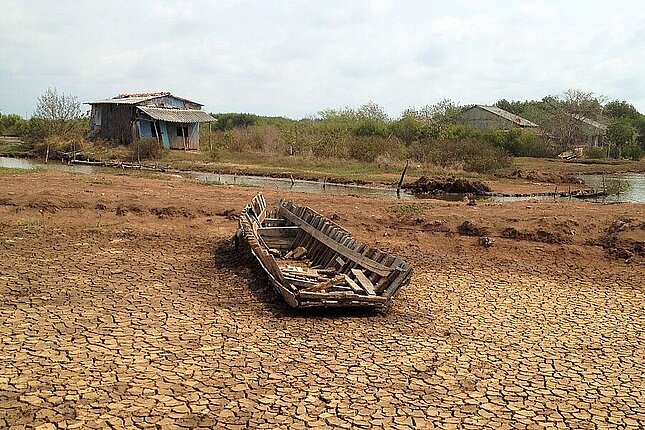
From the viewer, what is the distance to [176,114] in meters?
37.3

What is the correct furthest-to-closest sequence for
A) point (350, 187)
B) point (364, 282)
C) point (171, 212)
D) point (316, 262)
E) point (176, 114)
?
point (176, 114)
point (350, 187)
point (171, 212)
point (316, 262)
point (364, 282)

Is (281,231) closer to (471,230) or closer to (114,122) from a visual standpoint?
(471,230)

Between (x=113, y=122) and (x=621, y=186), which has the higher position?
(x=113, y=122)

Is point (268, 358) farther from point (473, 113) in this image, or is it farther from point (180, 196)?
point (473, 113)

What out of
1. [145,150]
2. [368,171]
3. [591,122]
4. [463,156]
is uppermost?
[591,122]

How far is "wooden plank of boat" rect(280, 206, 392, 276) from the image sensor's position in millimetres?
8562

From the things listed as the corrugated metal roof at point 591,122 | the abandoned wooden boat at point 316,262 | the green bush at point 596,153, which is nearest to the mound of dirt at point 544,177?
the green bush at point 596,153

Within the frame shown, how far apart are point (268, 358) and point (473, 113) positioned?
52362mm

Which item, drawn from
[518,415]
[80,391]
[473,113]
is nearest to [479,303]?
[518,415]

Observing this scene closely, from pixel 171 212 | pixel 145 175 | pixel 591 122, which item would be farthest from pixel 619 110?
pixel 171 212

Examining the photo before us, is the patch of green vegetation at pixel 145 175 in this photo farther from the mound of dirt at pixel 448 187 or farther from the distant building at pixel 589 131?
the distant building at pixel 589 131

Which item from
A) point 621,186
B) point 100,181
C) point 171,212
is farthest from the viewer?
point 621,186

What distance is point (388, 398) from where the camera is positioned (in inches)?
212

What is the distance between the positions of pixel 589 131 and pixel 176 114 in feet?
114
